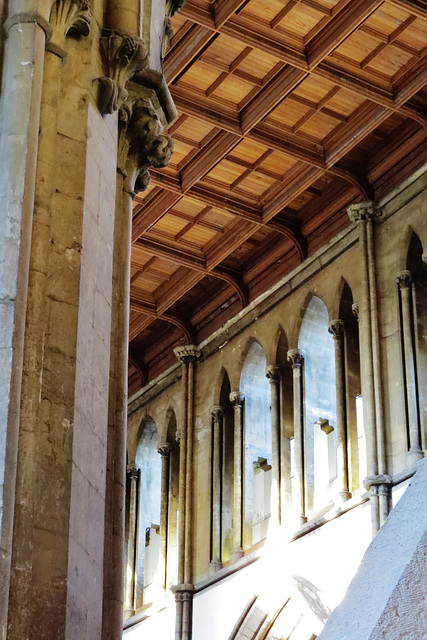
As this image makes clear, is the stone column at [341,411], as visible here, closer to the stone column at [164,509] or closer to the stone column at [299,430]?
the stone column at [299,430]

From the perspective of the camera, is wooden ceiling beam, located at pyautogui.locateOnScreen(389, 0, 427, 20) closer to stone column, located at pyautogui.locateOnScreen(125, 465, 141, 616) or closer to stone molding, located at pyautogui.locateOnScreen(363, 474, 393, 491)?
stone molding, located at pyautogui.locateOnScreen(363, 474, 393, 491)

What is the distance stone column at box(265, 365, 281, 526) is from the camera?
682 inches

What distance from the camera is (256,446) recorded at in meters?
18.7

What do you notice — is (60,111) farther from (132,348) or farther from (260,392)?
(132,348)

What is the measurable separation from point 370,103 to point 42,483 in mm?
11400

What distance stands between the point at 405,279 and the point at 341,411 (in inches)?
76.6

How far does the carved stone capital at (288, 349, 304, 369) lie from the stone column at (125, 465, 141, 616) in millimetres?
4916

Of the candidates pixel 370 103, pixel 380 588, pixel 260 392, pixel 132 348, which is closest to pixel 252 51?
pixel 370 103

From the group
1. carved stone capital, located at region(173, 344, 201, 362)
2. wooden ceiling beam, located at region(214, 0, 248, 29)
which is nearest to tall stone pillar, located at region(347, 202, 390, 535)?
wooden ceiling beam, located at region(214, 0, 248, 29)

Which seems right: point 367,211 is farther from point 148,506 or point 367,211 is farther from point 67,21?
point 67,21

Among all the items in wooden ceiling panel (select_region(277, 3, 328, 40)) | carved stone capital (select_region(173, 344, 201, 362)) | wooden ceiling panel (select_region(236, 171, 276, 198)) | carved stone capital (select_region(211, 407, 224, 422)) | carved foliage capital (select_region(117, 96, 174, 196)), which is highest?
wooden ceiling panel (select_region(236, 171, 276, 198))

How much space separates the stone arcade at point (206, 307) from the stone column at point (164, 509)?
4 cm

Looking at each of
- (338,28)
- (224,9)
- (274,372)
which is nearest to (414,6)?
(338,28)

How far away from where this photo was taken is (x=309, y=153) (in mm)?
15906
